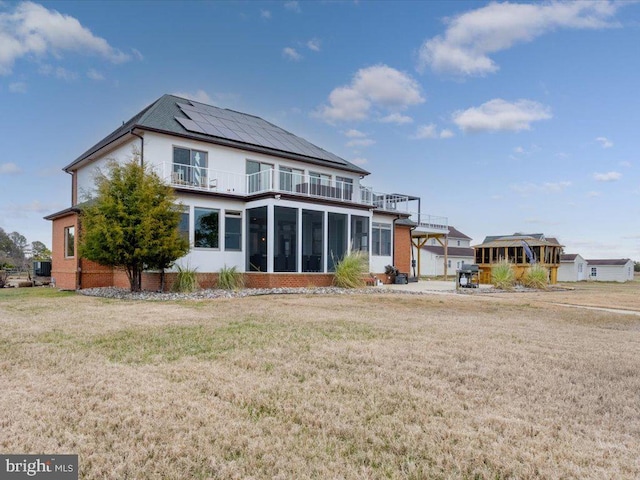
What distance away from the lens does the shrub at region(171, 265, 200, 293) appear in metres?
14.0

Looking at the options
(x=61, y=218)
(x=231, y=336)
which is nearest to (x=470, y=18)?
(x=231, y=336)

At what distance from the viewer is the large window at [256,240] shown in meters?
17.0

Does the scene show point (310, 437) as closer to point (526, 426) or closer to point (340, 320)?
point (526, 426)

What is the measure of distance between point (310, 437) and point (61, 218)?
60.8 feet

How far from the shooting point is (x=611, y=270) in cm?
4419

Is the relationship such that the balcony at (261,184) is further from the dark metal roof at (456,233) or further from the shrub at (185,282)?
the dark metal roof at (456,233)

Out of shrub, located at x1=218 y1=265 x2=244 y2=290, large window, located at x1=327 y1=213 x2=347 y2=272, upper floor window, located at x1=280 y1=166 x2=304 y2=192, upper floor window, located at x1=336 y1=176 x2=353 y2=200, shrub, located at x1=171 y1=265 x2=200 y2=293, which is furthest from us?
upper floor window, located at x1=336 y1=176 x2=353 y2=200

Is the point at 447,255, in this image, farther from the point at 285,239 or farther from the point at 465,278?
the point at 285,239

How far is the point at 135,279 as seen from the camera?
13758 mm

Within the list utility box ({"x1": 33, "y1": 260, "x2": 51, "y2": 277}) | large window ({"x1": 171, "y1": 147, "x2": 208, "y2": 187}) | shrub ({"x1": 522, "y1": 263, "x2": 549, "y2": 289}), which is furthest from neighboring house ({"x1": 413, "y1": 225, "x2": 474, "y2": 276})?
utility box ({"x1": 33, "y1": 260, "x2": 51, "y2": 277})

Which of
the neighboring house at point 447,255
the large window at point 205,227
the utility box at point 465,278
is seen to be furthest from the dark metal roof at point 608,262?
the large window at point 205,227

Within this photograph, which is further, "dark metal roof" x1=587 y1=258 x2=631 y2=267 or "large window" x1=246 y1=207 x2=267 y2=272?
"dark metal roof" x1=587 y1=258 x2=631 y2=267

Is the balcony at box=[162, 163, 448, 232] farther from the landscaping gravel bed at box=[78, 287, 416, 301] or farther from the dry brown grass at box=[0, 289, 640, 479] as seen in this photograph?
the dry brown grass at box=[0, 289, 640, 479]
